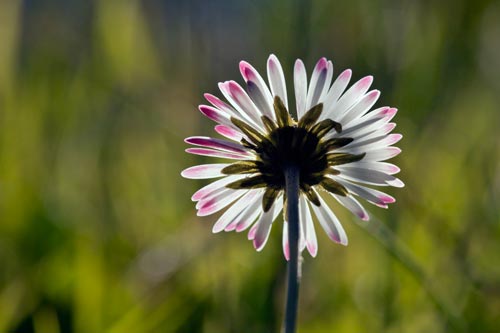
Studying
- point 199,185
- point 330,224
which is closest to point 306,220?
point 330,224

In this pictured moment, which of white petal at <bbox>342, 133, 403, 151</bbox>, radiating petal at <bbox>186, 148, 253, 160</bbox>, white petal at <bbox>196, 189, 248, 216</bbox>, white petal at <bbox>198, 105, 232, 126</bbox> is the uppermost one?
white petal at <bbox>198, 105, 232, 126</bbox>

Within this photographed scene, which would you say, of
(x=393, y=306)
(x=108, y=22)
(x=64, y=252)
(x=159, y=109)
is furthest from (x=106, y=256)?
(x=159, y=109)

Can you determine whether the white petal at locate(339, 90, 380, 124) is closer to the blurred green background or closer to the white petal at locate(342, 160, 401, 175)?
the white petal at locate(342, 160, 401, 175)

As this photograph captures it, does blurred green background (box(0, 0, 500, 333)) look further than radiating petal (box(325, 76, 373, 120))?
Yes

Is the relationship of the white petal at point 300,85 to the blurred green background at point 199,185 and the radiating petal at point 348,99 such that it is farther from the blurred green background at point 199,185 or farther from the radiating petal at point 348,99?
the blurred green background at point 199,185

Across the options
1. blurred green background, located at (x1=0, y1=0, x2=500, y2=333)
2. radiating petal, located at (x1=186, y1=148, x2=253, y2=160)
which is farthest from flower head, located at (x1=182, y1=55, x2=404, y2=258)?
blurred green background, located at (x1=0, y1=0, x2=500, y2=333)

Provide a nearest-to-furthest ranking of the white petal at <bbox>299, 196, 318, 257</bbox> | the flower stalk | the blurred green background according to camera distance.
Answer: the flower stalk → the white petal at <bbox>299, 196, 318, 257</bbox> → the blurred green background

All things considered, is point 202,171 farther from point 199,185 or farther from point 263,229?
point 199,185

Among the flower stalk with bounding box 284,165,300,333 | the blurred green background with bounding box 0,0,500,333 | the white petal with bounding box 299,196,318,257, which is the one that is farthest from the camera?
the blurred green background with bounding box 0,0,500,333

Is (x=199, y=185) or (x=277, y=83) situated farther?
(x=199, y=185)
